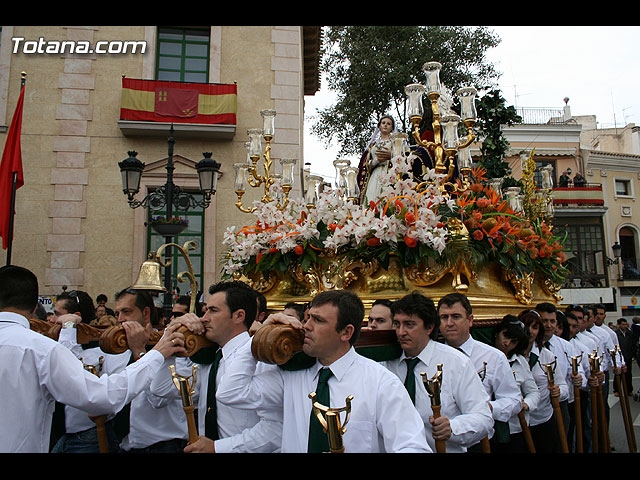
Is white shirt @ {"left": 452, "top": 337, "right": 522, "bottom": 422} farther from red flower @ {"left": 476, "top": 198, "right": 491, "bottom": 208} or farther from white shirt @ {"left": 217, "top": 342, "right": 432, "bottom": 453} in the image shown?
red flower @ {"left": 476, "top": 198, "right": 491, "bottom": 208}

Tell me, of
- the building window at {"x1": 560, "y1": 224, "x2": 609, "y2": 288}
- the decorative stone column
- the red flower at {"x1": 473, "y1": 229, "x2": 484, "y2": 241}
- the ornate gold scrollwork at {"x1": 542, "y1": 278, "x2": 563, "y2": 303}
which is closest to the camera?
the red flower at {"x1": 473, "y1": 229, "x2": 484, "y2": 241}

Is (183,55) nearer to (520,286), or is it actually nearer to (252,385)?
(520,286)

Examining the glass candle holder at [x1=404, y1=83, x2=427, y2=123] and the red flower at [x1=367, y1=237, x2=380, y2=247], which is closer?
the red flower at [x1=367, y1=237, x2=380, y2=247]

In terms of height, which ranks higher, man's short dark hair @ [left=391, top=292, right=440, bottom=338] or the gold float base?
the gold float base

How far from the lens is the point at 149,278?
361cm

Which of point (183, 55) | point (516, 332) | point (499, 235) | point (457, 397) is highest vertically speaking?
point (183, 55)

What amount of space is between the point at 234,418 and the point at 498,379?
1.83m

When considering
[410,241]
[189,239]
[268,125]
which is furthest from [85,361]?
[189,239]

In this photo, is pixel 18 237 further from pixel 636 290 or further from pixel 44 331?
pixel 636 290

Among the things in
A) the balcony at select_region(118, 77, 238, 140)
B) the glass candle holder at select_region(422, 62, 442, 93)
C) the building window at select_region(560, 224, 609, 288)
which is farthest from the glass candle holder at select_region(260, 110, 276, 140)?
the building window at select_region(560, 224, 609, 288)

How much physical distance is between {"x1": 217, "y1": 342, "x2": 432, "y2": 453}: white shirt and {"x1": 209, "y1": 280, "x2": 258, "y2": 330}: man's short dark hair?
13.6 inches

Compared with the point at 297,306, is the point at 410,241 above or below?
above

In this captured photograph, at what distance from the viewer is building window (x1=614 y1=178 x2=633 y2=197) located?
1129 inches
